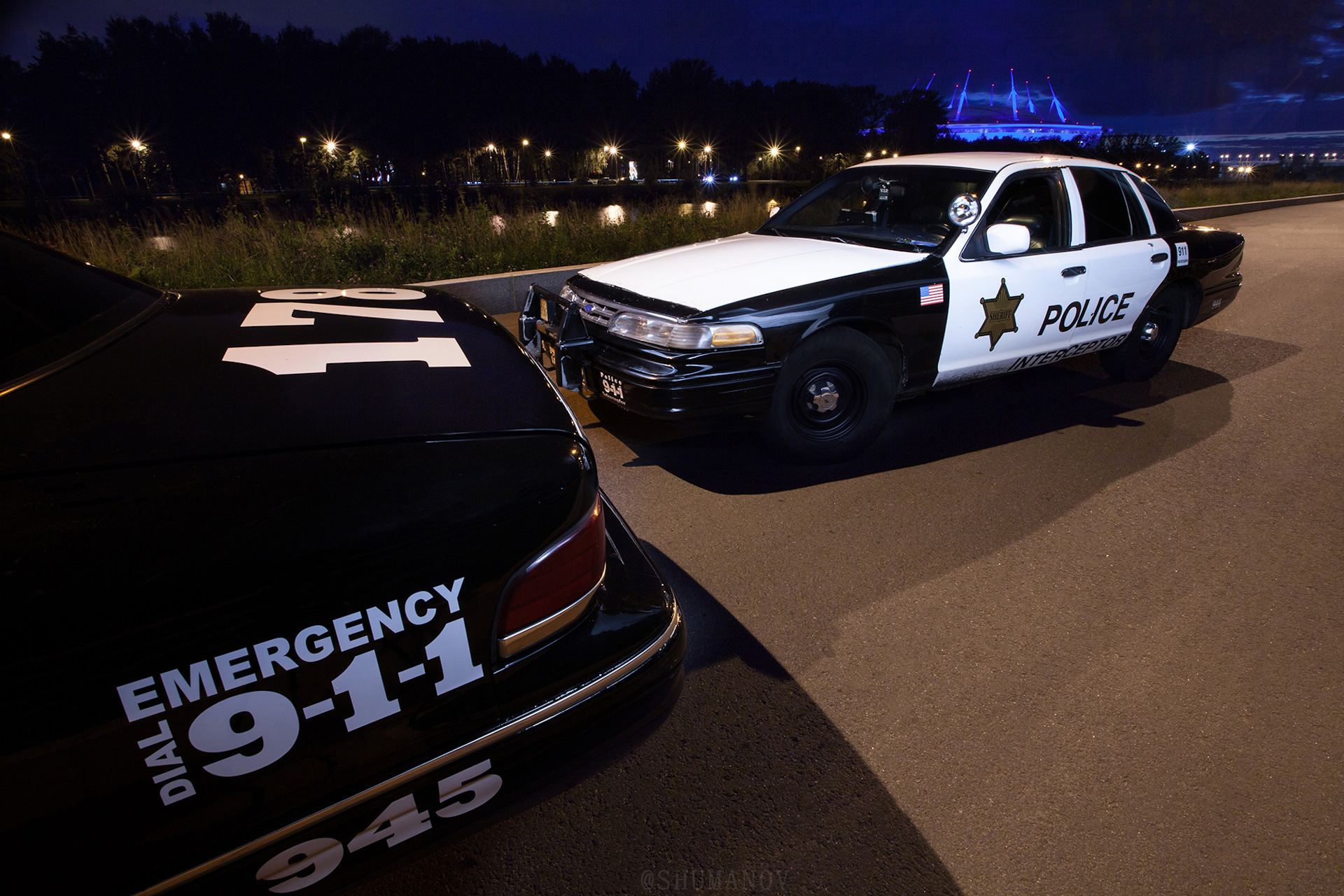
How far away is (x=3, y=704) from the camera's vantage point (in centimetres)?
89

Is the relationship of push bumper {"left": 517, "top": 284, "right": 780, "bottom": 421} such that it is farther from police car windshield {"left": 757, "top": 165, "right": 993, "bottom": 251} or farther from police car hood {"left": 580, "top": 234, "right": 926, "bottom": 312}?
police car windshield {"left": 757, "top": 165, "right": 993, "bottom": 251}

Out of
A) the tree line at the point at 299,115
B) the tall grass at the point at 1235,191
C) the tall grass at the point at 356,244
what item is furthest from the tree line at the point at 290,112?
the tall grass at the point at 1235,191

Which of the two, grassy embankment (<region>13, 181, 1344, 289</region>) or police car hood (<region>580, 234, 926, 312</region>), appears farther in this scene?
grassy embankment (<region>13, 181, 1344, 289</region>)

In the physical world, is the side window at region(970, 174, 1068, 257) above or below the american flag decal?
above

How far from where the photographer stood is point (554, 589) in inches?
55.3

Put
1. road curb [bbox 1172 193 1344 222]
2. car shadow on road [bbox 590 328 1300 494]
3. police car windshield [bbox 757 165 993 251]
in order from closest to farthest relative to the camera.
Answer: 1. car shadow on road [bbox 590 328 1300 494]
2. police car windshield [bbox 757 165 993 251]
3. road curb [bbox 1172 193 1344 222]

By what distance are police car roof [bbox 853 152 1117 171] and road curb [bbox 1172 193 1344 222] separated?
36.2 feet

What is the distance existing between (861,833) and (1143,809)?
0.83m

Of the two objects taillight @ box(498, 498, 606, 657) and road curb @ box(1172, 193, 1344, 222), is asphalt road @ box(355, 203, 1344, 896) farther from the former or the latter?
road curb @ box(1172, 193, 1344, 222)

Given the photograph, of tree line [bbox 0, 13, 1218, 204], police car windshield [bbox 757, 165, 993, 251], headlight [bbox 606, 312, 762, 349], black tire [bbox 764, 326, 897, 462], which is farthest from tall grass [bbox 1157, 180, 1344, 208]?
headlight [bbox 606, 312, 762, 349]

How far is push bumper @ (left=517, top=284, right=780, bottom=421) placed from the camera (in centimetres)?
343

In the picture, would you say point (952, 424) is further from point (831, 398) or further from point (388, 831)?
point (388, 831)

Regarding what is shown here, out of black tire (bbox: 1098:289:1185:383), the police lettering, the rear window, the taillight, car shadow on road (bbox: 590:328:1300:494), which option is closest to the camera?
the taillight

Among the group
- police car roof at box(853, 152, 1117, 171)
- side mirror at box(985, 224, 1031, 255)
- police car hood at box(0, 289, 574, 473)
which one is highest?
police car roof at box(853, 152, 1117, 171)
